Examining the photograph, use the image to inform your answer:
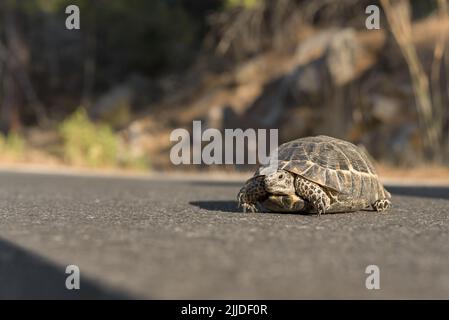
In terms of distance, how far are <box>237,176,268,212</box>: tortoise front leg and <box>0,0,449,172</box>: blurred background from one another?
10.5m

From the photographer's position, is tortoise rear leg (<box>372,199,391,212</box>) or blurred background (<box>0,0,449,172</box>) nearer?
tortoise rear leg (<box>372,199,391,212</box>)

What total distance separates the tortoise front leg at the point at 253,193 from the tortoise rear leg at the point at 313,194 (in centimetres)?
33

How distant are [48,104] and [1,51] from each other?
554 cm

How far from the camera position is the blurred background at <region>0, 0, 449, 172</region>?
1859 centimetres

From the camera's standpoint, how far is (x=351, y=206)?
555 centimetres

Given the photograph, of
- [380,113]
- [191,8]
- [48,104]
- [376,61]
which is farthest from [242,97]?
[48,104]

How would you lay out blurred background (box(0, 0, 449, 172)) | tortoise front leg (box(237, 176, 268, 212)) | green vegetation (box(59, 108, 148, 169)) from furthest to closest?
blurred background (box(0, 0, 449, 172)) → green vegetation (box(59, 108, 148, 169)) → tortoise front leg (box(237, 176, 268, 212))

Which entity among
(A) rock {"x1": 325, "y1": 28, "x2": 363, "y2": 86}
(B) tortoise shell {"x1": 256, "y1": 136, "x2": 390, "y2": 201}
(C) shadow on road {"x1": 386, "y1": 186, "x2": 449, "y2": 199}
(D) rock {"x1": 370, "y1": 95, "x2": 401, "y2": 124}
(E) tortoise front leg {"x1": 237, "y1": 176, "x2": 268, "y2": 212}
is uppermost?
(A) rock {"x1": 325, "y1": 28, "x2": 363, "y2": 86}
